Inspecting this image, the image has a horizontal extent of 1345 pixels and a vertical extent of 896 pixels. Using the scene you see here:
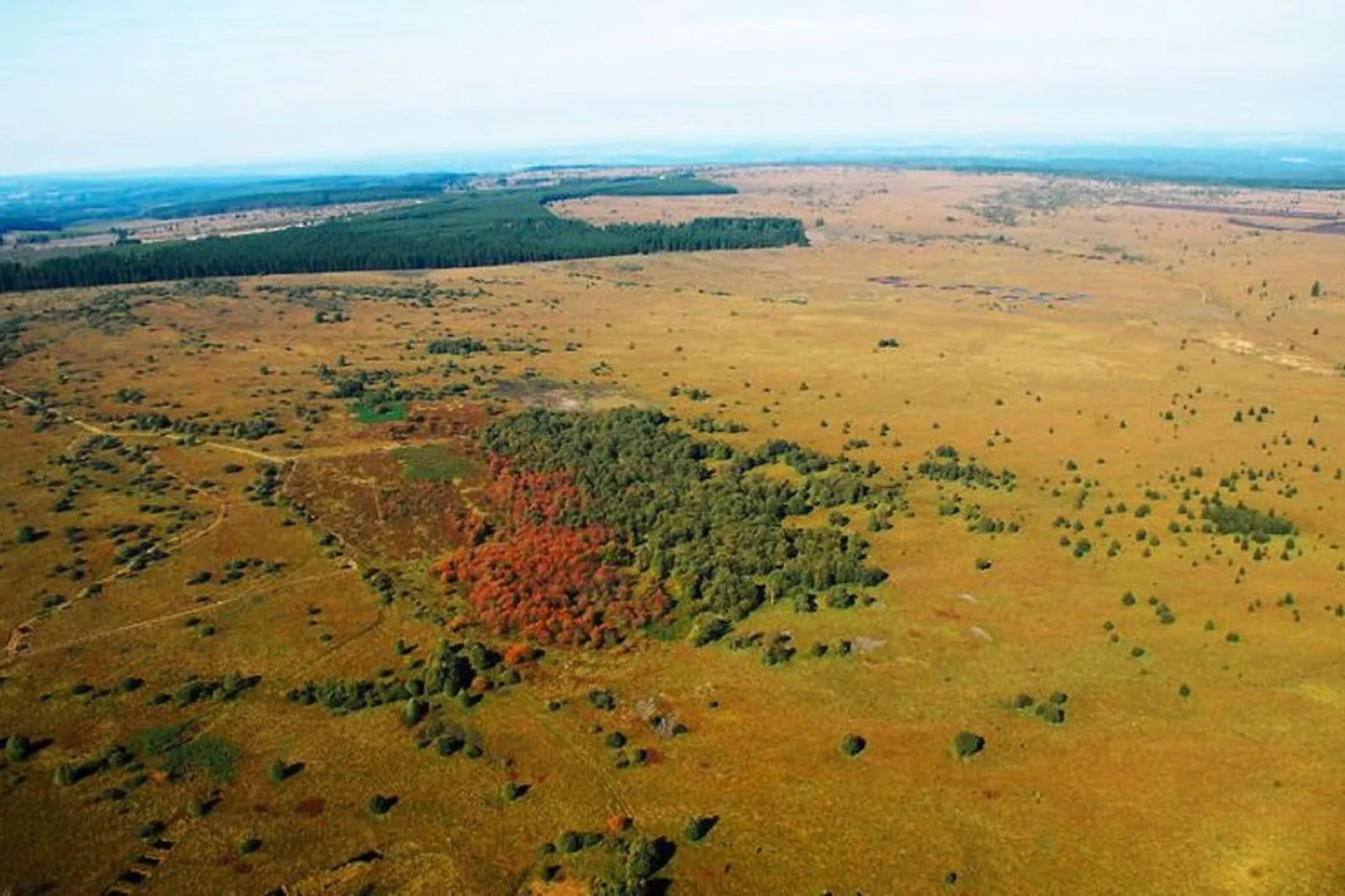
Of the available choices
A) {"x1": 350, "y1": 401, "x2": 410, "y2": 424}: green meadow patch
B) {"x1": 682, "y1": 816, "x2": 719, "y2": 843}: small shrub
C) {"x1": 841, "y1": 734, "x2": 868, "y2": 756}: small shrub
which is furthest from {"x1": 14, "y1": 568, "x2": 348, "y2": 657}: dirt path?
{"x1": 350, "y1": 401, "x2": 410, "y2": 424}: green meadow patch

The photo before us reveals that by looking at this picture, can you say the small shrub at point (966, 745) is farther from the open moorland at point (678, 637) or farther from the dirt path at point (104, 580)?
the dirt path at point (104, 580)

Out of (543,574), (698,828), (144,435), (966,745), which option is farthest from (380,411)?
(966,745)

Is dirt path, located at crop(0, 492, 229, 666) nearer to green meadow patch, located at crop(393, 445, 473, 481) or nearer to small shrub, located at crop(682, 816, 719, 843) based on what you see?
green meadow patch, located at crop(393, 445, 473, 481)

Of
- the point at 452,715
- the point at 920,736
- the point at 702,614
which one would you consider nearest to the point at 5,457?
the point at 452,715

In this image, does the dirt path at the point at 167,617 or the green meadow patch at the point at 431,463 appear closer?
the dirt path at the point at 167,617

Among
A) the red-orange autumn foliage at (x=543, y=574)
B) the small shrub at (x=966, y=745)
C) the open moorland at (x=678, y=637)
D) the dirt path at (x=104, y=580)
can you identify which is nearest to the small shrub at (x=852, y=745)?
the open moorland at (x=678, y=637)

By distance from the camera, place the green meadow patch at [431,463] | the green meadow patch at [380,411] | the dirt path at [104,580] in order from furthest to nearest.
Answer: the green meadow patch at [380,411], the green meadow patch at [431,463], the dirt path at [104,580]
